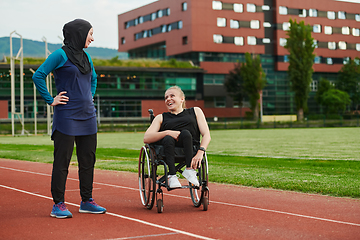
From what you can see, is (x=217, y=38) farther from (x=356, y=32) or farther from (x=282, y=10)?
(x=356, y=32)

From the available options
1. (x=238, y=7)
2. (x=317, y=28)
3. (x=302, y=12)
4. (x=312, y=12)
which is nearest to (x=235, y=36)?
(x=238, y=7)

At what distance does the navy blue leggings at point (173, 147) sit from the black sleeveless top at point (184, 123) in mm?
304

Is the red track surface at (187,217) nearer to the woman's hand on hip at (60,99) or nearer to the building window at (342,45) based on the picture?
the woman's hand on hip at (60,99)

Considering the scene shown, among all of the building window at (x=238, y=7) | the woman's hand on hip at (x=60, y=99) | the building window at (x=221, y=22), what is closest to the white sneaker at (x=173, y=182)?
A: the woman's hand on hip at (x=60, y=99)

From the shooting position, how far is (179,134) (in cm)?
639

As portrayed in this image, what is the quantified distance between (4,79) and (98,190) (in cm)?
5805

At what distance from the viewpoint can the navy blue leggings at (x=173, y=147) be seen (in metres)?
6.21

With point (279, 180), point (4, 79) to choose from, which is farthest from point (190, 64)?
point (279, 180)

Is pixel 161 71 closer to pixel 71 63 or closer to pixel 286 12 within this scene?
pixel 286 12

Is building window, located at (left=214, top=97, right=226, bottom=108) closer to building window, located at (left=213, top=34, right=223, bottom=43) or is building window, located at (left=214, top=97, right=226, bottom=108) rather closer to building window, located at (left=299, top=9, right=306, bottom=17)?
building window, located at (left=213, top=34, right=223, bottom=43)

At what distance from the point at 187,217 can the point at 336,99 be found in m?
66.4

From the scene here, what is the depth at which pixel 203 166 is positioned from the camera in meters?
6.46

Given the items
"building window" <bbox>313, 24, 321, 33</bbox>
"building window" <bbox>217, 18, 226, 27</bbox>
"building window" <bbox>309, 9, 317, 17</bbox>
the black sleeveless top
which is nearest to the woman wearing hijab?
the black sleeveless top

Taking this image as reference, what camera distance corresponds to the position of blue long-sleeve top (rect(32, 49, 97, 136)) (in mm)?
5902
